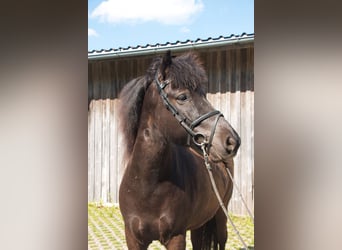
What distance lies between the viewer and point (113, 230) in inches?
86.7

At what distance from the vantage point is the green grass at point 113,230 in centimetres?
196

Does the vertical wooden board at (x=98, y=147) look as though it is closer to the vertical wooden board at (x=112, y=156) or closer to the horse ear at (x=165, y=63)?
the vertical wooden board at (x=112, y=156)

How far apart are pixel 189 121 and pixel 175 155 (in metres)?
0.19

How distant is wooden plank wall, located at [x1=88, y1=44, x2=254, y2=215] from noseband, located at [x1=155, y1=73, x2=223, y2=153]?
3.2 inches

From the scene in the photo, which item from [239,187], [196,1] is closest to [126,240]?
[239,187]

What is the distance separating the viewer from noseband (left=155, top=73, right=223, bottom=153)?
6.34 ft

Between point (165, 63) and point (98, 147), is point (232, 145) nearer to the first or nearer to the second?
point (165, 63)

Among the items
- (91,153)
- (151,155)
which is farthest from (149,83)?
(91,153)

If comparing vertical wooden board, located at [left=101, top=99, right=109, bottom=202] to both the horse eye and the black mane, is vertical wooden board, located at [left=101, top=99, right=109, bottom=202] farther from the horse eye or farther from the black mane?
the horse eye

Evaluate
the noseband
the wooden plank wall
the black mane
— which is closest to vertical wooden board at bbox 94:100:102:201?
the wooden plank wall

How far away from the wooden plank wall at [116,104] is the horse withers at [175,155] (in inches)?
2.0
